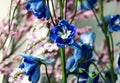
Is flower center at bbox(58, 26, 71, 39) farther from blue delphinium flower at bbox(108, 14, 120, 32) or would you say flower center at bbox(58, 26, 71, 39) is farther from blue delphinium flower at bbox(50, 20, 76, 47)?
blue delphinium flower at bbox(108, 14, 120, 32)

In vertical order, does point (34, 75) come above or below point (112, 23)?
below

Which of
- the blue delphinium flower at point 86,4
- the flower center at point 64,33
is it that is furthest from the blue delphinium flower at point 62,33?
the blue delphinium flower at point 86,4

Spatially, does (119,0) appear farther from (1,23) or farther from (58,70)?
(1,23)

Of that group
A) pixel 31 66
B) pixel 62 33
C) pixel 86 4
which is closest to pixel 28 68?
pixel 31 66

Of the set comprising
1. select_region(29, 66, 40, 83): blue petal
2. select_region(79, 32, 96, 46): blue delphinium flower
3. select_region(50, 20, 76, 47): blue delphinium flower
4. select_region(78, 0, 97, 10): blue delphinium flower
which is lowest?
select_region(29, 66, 40, 83): blue petal

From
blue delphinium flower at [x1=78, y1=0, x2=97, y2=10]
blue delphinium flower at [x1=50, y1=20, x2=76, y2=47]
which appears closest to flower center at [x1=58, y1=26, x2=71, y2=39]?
blue delphinium flower at [x1=50, y1=20, x2=76, y2=47]

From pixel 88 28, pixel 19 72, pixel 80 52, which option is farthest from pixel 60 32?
pixel 88 28

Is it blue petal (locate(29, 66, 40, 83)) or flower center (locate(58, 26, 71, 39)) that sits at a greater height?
flower center (locate(58, 26, 71, 39))

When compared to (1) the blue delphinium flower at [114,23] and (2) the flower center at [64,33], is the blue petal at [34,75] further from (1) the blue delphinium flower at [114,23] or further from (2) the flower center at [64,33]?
(1) the blue delphinium flower at [114,23]

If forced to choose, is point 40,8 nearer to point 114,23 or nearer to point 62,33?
point 62,33
